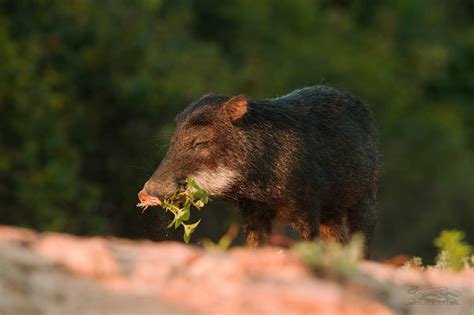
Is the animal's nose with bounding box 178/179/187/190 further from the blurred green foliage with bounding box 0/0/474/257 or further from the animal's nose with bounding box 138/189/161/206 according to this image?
the blurred green foliage with bounding box 0/0/474/257

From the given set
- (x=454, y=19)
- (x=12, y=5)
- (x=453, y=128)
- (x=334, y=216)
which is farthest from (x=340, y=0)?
(x=334, y=216)

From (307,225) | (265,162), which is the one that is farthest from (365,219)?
(265,162)

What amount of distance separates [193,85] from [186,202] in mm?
16107

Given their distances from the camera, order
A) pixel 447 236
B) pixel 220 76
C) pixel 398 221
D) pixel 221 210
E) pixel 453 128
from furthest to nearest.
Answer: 1. pixel 453 128
2. pixel 398 221
3. pixel 220 76
4. pixel 221 210
5. pixel 447 236

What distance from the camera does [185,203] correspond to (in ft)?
29.5

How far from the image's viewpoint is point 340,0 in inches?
1797

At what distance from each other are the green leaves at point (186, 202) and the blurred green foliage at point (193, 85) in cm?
92

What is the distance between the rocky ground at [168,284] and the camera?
4957 millimetres

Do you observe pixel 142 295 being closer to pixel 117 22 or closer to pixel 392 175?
pixel 117 22

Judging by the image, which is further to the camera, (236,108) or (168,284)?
(236,108)

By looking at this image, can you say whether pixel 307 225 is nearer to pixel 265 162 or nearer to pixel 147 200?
pixel 265 162

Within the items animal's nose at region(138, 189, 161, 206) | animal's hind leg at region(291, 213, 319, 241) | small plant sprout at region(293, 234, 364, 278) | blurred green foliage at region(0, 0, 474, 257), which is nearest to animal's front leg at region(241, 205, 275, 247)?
animal's hind leg at region(291, 213, 319, 241)

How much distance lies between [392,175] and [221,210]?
37.5 ft

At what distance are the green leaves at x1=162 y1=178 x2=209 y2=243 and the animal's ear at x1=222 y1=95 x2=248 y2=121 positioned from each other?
1.96 feet
